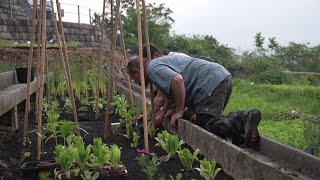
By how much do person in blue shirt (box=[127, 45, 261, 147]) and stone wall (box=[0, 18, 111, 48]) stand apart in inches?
475

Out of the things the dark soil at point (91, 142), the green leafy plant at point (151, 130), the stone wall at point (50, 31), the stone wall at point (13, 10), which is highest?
the stone wall at point (13, 10)

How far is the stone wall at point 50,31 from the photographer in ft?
50.9

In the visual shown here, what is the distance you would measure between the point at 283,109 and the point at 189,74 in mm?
4607

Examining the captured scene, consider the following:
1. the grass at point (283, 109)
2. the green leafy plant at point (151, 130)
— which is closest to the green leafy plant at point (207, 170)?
the grass at point (283, 109)

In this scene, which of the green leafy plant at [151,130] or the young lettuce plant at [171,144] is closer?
the young lettuce plant at [171,144]

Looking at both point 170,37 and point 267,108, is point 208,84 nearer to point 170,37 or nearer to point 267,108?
point 267,108

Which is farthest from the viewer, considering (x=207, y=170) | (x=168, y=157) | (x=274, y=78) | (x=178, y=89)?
(x=274, y=78)

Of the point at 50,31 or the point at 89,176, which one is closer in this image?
the point at 89,176

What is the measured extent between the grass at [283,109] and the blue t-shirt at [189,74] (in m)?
1.00

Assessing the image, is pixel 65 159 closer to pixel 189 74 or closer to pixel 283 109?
pixel 189 74

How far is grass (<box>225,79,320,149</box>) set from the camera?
5512 mm

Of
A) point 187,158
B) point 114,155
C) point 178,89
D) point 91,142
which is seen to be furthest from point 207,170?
point 91,142

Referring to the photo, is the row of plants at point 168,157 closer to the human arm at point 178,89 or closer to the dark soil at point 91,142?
the dark soil at point 91,142

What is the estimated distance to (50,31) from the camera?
701 inches
